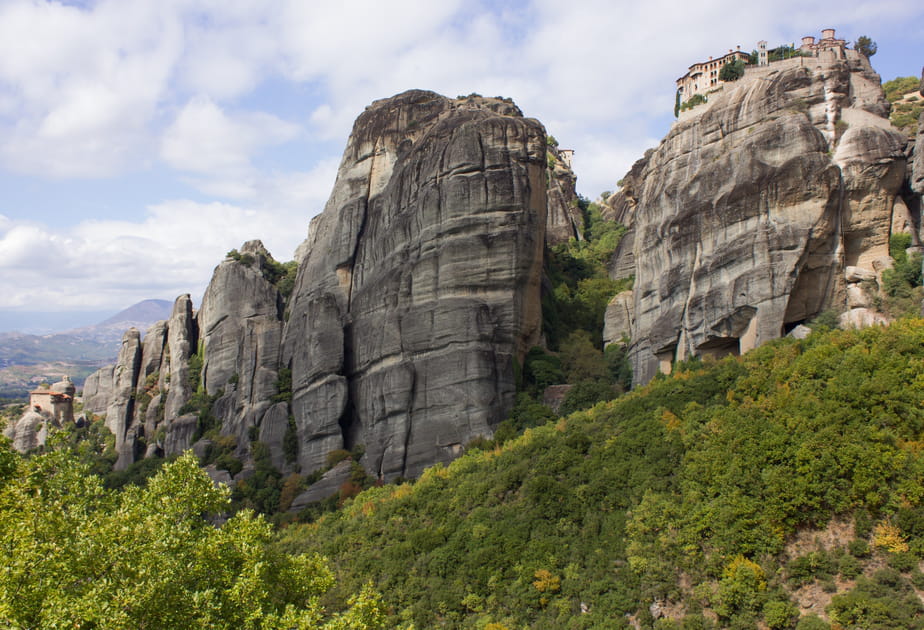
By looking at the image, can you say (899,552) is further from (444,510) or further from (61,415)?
(61,415)

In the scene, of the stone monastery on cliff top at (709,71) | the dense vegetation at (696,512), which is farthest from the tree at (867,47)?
the dense vegetation at (696,512)

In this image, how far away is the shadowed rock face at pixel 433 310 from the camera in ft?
138

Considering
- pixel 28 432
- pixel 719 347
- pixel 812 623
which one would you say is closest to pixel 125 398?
pixel 28 432

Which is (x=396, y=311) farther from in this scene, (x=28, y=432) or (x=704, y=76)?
(x=28, y=432)

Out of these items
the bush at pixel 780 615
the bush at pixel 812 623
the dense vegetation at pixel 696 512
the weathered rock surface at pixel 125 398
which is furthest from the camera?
the weathered rock surface at pixel 125 398

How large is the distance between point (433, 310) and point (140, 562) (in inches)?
1137

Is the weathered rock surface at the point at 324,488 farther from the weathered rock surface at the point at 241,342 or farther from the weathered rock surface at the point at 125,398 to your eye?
the weathered rock surface at the point at 125,398

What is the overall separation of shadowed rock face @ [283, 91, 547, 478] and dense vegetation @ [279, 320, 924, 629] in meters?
6.52

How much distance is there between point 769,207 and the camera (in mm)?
36750

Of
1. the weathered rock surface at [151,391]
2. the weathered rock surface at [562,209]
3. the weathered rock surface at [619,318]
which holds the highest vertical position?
the weathered rock surface at [562,209]

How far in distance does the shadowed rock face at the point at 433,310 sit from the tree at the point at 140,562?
73.7ft

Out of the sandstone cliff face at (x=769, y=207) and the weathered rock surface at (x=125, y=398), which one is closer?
the sandstone cliff face at (x=769, y=207)

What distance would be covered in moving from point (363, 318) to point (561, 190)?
122ft

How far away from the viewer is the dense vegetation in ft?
71.8
